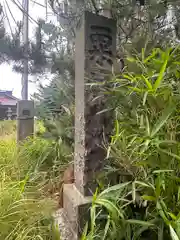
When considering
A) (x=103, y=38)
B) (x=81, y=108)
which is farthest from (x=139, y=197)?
(x=103, y=38)

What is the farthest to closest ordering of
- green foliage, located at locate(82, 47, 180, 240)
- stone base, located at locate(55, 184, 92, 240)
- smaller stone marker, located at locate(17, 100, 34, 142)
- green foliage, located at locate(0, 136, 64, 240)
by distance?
smaller stone marker, located at locate(17, 100, 34, 142), stone base, located at locate(55, 184, 92, 240), green foliage, located at locate(0, 136, 64, 240), green foliage, located at locate(82, 47, 180, 240)

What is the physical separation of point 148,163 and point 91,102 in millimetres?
607

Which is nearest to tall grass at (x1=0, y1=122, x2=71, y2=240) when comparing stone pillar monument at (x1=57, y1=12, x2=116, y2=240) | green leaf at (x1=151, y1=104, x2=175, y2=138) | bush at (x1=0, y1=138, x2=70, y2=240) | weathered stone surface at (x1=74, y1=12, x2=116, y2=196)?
bush at (x1=0, y1=138, x2=70, y2=240)

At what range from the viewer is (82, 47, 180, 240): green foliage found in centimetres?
98

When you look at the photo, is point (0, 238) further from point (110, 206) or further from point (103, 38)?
point (103, 38)

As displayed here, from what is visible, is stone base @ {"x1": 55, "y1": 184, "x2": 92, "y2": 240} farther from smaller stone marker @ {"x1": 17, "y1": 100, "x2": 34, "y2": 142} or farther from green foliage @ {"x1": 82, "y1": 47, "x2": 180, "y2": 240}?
smaller stone marker @ {"x1": 17, "y1": 100, "x2": 34, "y2": 142}

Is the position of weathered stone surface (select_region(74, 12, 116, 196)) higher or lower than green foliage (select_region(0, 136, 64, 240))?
higher

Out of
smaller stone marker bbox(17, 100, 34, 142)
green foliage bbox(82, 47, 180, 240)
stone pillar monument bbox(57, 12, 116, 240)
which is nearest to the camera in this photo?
green foliage bbox(82, 47, 180, 240)

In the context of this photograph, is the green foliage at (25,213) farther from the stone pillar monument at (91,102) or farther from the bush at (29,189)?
the stone pillar monument at (91,102)

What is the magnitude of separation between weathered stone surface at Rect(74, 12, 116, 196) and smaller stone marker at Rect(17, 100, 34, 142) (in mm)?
1552

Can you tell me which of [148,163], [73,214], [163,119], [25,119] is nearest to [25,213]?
[73,214]

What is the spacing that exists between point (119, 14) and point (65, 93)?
0.99m

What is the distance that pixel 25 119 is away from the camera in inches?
118

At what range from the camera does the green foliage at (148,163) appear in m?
0.98
